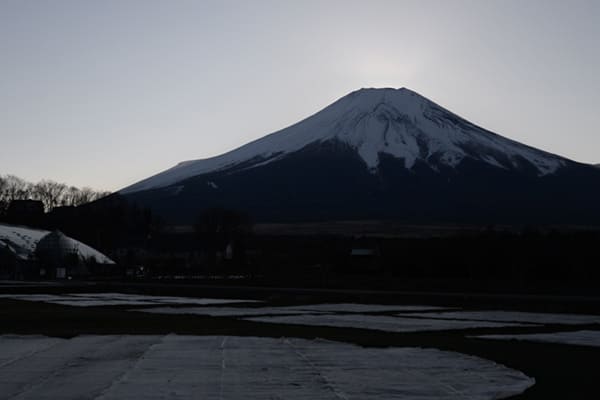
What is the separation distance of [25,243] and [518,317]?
110 meters

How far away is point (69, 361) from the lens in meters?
24.1

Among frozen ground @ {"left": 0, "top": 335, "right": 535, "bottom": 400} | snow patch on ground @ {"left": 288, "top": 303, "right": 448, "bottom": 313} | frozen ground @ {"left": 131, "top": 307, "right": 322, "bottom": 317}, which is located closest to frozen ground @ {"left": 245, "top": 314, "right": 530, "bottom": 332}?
frozen ground @ {"left": 131, "top": 307, "right": 322, "bottom": 317}

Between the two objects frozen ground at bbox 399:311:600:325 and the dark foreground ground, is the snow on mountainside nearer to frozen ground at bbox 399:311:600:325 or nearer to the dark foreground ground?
the dark foreground ground

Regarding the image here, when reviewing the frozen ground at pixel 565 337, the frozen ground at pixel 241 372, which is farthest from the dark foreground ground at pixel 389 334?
the frozen ground at pixel 241 372

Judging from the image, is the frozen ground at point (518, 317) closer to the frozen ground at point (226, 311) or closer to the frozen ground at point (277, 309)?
the frozen ground at point (277, 309)

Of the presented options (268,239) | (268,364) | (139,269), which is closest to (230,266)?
(139,269)

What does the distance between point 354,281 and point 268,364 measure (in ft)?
213

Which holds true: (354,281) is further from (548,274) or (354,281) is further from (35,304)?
(35,304)

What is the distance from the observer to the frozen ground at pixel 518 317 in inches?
1654

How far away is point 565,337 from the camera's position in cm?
3275

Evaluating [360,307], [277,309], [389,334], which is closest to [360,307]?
[360,307]

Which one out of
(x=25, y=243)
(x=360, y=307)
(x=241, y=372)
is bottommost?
(x=241, y=372)

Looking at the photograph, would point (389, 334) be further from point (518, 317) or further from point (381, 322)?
point (518, 317)

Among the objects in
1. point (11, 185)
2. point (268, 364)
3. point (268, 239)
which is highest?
point (11, 185)
